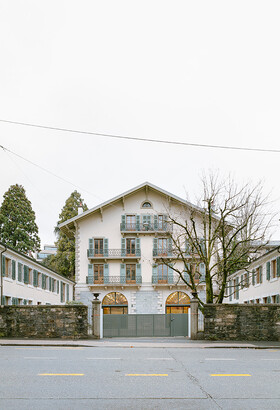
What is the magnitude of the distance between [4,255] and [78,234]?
51.9ft

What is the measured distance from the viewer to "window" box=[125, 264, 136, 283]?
47.8m

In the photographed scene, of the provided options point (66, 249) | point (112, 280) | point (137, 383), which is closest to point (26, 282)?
point (112, 280)

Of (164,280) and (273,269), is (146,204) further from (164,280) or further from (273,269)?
(273,269)

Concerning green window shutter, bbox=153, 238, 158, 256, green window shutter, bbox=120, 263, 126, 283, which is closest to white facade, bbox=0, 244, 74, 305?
green window shutter, bbox=120, 263, 126, 283

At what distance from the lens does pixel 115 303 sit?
156 ft

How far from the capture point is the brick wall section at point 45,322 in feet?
79.7

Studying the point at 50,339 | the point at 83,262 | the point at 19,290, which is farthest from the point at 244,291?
the point at 50,339

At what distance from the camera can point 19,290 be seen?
3659 centimetres

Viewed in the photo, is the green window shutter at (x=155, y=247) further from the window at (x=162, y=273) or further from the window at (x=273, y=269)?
the window at (x=273, y=269)

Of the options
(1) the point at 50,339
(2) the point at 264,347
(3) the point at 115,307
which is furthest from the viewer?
(3) the point at 115,307

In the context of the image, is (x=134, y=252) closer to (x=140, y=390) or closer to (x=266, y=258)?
(x=266, y=258)

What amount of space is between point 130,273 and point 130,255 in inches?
63.4

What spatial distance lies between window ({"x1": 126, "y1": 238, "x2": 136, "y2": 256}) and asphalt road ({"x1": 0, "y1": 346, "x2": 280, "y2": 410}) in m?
33.5

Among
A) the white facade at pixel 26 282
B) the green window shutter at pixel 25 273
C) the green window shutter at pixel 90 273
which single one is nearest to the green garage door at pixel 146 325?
the white facade at pixel 26 282
